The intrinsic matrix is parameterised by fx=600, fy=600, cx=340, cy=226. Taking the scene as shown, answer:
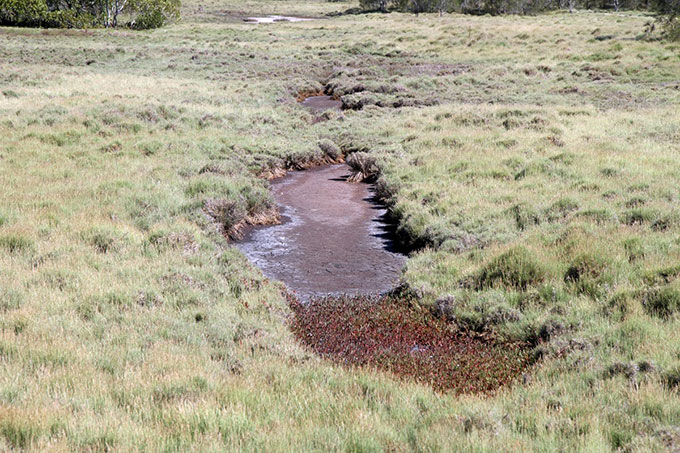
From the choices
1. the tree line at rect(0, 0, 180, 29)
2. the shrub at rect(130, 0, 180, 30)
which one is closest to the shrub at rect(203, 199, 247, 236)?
the tree line at rect(0, 0, 180, 29)

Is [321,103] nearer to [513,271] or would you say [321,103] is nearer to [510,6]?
[513,271]

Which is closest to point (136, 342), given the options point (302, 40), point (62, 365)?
point (62, 365)

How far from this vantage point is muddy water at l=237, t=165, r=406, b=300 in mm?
12531

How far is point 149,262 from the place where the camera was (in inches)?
426

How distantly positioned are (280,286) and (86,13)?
8203 cm

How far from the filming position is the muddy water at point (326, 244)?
41.1ft

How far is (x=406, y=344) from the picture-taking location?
912cm

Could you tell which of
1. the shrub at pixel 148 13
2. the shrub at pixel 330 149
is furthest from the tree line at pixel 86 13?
the shrub at pixel 330 149

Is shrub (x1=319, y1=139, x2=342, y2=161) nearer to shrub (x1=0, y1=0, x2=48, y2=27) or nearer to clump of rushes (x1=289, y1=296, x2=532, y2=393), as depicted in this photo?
clump of rushes (x1=289, y1=296, x2=532, y2=393)

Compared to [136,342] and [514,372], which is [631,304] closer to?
[514,372]

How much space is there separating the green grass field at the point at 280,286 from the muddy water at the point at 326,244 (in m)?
0.76

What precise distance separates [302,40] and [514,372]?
217 feet

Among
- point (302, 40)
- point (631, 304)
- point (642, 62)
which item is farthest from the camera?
point (302, 40)

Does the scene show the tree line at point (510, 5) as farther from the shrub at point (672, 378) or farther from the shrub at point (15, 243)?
the shrub at point (672, 378)
